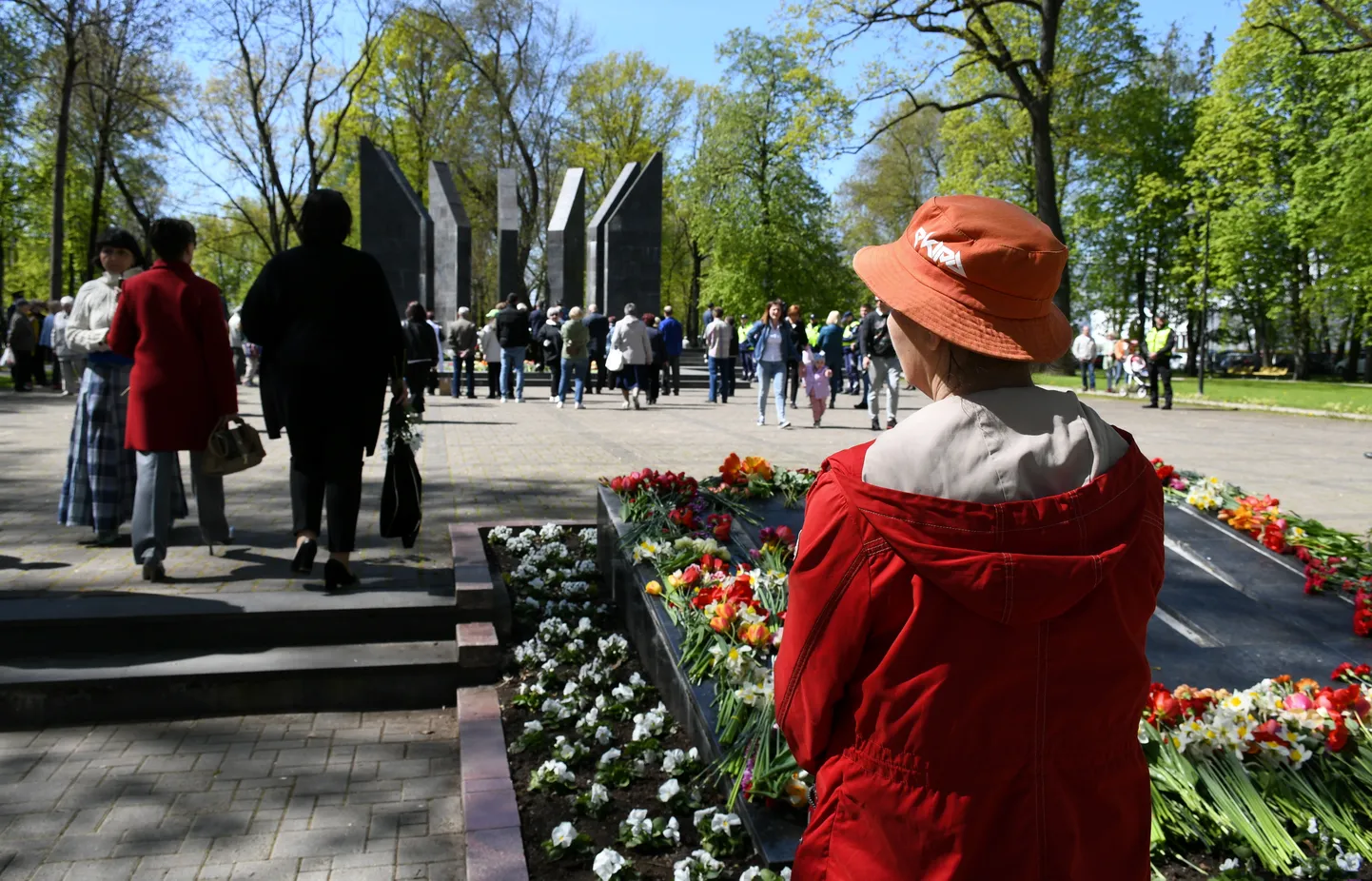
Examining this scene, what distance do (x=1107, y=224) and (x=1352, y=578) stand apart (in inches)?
1762

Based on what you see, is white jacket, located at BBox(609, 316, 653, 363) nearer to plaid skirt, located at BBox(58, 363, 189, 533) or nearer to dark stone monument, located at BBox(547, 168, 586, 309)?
dark stone monument, located at BBox(547, 168, 586, 309)

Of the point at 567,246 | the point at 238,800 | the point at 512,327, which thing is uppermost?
the point at 567,246

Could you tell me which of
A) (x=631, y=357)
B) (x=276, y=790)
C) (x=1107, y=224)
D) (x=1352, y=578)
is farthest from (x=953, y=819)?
(x=1107, y=224)

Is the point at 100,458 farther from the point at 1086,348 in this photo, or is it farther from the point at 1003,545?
the point at 1086,348

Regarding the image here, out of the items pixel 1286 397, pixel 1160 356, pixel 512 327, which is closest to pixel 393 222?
pixel 512 327

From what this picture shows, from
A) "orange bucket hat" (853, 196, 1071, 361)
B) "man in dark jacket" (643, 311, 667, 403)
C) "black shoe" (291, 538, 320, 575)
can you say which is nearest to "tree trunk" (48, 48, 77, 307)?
"man in dark jacket" (643, 311, 667, 403)

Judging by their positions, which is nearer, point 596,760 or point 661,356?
point 596,760

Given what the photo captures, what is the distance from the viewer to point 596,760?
4148 mm

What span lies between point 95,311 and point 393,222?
23.3 m

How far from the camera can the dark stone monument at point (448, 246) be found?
31.9 meters

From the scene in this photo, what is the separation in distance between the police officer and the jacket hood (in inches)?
833

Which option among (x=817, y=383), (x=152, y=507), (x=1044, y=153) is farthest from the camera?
(x=1044, y=153)

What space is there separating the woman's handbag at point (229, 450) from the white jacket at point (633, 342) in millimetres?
13659

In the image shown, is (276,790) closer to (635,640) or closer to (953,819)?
(635,640)
